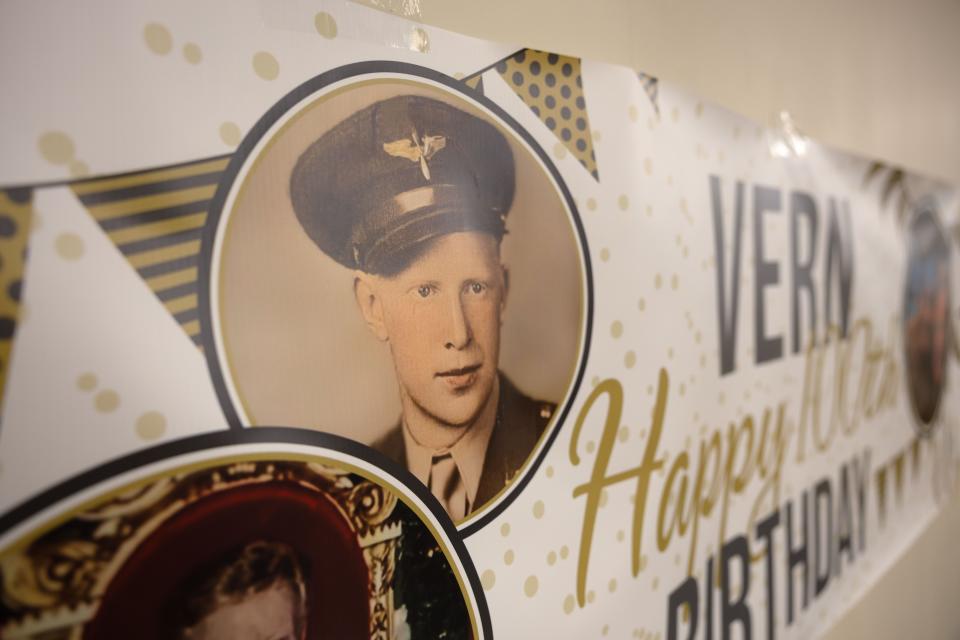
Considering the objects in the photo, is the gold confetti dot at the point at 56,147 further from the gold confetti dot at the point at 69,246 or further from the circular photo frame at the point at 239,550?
the circular photo frame at the point at 239,550

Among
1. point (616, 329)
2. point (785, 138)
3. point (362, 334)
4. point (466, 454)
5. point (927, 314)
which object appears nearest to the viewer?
point (362, 334)

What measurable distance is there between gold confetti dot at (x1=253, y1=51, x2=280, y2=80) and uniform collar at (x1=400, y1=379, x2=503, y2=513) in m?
0.41

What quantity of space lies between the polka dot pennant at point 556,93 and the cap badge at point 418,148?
0.51 feet

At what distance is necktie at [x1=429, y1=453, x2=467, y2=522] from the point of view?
81 cm

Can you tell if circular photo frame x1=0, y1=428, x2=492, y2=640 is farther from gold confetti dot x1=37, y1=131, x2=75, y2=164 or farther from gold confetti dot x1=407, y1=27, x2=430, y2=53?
gold confetti dot x1=407, y1=27, x2=430, y2=53

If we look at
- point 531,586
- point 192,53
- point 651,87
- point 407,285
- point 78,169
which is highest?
Result: point 651,87

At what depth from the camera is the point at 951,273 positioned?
2490 mm

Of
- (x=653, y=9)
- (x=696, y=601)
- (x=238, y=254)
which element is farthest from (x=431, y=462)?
(x=653, y=9)

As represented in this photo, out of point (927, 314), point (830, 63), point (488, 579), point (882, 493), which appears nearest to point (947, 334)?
point (927, 314)

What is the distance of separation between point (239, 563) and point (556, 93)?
75 cm

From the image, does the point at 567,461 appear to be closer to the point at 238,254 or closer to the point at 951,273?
the point at 238,254

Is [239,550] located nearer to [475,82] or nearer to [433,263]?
[433,263]

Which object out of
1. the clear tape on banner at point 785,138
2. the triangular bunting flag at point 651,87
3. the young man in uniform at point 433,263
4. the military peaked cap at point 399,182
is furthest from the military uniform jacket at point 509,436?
the clear tape on banner at point 785,138

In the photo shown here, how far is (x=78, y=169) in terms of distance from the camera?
0.56 metres
